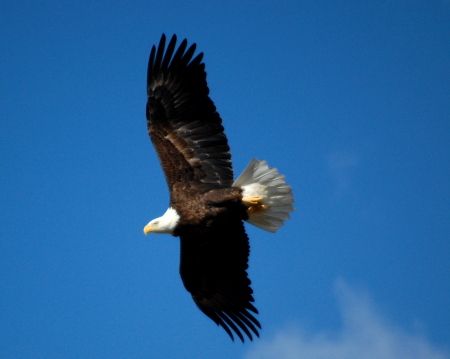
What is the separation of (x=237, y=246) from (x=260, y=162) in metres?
1.10

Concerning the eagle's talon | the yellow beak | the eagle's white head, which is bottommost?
the yellow beak

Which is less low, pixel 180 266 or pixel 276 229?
pixel 276 229

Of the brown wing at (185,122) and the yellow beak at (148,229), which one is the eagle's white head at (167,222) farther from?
the brown wing at (185,122)

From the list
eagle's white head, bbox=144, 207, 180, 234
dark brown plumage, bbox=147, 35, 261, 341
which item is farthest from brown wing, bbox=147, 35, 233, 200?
eagle's white head, bbox=144, 207, 180, 234

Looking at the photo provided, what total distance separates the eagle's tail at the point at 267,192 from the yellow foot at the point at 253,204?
12 mm

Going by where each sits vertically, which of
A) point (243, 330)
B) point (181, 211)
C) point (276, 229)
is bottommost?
point (243, 330)

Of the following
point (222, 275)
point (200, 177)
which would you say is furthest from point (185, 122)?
point (222, 275)

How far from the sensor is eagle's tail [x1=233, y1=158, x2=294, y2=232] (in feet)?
27.3

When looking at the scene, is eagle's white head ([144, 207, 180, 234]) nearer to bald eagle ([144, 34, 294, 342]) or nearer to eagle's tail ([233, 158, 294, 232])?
bald eagle ([144, 34, 294, 342])

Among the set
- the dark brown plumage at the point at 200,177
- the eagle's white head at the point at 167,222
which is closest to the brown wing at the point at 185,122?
the dark brown plumage at the point at 200,177

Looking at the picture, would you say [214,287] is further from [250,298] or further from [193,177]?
[193,177]

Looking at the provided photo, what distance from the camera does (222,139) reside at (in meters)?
8.33

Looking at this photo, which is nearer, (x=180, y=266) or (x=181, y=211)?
(x=181, y=211)

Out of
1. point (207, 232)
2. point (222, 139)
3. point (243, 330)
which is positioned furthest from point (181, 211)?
point (243, 330)
